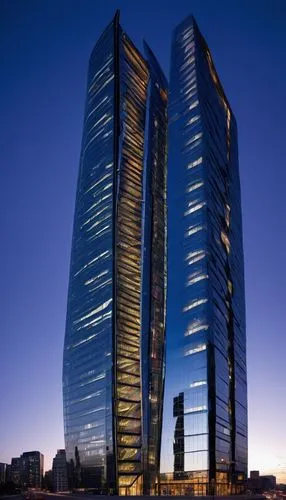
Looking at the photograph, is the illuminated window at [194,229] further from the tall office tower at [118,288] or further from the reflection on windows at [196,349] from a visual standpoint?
the reflection on windows at [196,349]

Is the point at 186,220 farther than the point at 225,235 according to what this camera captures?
No

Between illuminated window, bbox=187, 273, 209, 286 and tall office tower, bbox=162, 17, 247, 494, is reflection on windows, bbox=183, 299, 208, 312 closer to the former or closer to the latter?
tall office tower, bbox=162, 17, 247, 494

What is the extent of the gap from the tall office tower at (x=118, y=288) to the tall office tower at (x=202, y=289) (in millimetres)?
5433

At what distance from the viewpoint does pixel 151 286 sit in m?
101

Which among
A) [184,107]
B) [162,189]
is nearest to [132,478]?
[162,189]

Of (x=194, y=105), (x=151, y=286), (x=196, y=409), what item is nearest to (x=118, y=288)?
(x=151, y=286)

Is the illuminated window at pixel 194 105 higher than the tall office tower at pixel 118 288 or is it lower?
higher

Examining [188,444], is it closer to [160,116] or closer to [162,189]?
[162,189]

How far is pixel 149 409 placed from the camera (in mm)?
91812

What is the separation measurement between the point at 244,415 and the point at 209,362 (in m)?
40.1

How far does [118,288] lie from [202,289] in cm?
1586

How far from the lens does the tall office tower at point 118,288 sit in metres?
87.5

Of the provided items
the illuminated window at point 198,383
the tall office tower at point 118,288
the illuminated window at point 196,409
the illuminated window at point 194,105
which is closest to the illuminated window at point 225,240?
the tall office tower at point 118,288

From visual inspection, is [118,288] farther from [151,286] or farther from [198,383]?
[198,383]
